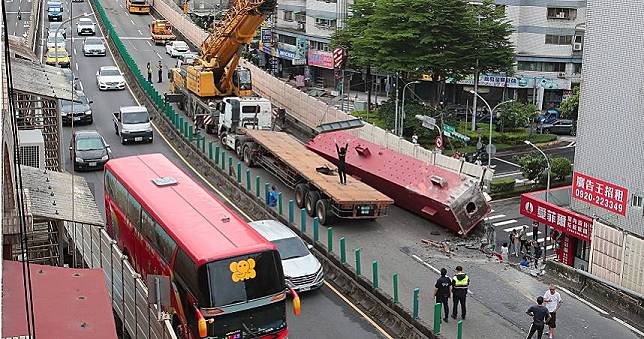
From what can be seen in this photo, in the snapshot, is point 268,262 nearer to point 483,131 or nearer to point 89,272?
point 89,272

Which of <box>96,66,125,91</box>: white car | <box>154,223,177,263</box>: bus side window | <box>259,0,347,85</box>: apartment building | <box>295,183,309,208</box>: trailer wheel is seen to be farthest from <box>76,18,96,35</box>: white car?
<box>154,223,177,263</box>: bus side window

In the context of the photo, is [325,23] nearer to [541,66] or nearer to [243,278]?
[541,66]

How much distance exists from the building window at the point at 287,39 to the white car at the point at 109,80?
31.5m

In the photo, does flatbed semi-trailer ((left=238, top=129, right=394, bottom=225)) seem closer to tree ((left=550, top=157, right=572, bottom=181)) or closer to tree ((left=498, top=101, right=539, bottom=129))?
tree ((left=550, top=157, right=572, bottom=181))

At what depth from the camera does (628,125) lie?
1199 inches

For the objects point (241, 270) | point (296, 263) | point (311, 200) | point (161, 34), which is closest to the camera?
point (241, 270)

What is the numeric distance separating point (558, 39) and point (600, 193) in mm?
34323

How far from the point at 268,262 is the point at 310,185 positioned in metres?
13.1

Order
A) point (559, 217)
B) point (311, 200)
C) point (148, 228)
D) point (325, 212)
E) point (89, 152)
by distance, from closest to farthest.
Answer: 1. point (148, 228)
2. point (325, 212)
3. point (311, 200)
4. point (559, 217)
5. point (89, 152)

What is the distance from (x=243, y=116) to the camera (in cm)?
3800

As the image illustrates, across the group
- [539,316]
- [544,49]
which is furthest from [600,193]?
[544,49]

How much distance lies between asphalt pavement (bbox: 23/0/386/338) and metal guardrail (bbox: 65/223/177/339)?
16.7 feet

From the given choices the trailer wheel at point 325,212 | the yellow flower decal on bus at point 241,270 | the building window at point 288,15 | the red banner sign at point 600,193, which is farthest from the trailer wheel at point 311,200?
the building window at point 288,15

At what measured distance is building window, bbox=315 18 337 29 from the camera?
245 feet
